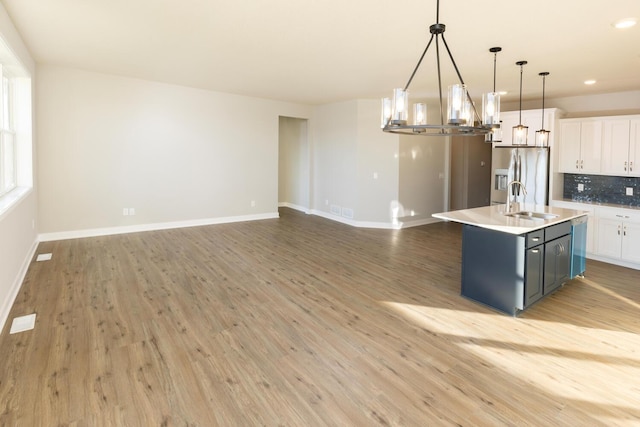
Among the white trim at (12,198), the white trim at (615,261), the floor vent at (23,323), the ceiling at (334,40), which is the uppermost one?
the ceiling at (334,40)

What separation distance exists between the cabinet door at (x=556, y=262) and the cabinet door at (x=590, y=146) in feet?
7.61

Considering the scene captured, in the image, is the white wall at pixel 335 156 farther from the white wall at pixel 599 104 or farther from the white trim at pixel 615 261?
the white trim at pixel 615 261

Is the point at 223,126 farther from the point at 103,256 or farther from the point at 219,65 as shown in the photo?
the point at 103,256

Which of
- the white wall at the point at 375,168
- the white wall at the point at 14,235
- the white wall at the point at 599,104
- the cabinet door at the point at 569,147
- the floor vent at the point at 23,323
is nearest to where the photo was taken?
the floor vent at the point at 23,323

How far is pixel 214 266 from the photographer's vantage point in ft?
15.6

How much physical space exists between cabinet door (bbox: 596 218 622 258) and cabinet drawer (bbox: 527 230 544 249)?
2447mm

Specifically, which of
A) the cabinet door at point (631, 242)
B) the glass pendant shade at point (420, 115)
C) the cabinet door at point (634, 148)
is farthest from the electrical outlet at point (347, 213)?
the glass pendant shade at point (420, 115)

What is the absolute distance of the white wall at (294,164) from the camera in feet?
30.0

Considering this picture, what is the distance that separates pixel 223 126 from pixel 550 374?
266 inches

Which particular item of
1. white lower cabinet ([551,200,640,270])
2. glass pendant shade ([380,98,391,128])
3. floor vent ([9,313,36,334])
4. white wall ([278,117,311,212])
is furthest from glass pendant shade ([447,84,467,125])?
white wall ([278,117,311,212])

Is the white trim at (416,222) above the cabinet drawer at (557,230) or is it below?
below

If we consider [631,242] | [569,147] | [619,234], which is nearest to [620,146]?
[569,147]

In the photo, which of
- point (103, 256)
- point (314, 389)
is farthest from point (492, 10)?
point (103, 256)

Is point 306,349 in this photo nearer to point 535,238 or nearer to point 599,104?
point 535,238
